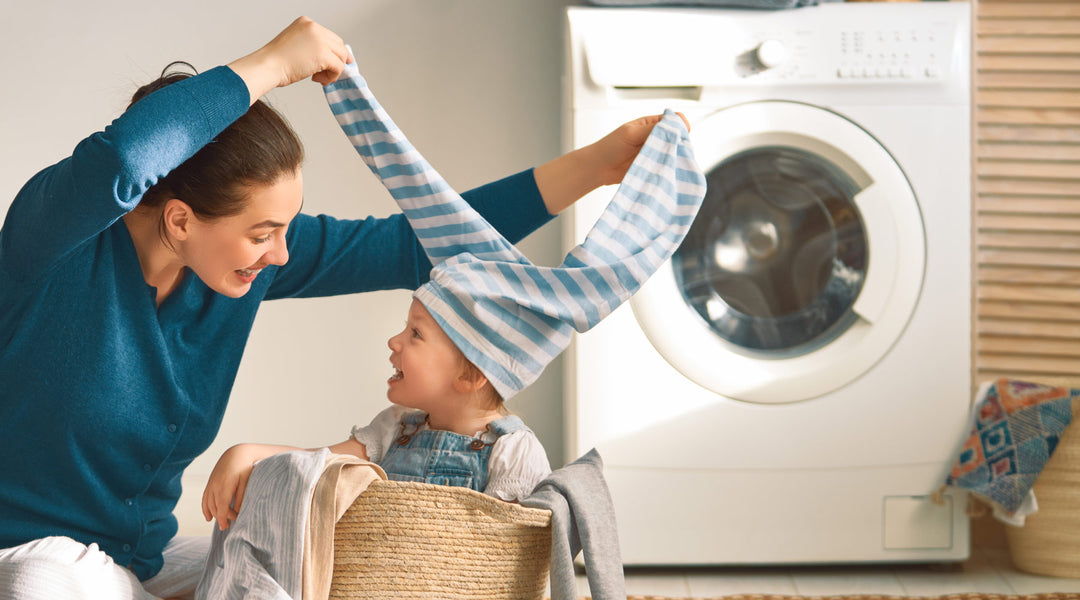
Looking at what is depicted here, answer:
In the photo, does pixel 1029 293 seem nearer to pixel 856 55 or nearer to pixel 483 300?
pixel 856 55

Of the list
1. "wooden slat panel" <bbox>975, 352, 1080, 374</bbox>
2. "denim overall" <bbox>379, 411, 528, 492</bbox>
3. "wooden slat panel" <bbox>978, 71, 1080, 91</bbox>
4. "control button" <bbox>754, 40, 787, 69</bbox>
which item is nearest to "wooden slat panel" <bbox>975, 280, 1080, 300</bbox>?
"wooden slat panel" <bbox>975, 352, 1080, 374</bbox>

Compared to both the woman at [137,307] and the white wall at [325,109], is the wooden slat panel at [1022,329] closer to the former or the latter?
the white wall at [325,109]

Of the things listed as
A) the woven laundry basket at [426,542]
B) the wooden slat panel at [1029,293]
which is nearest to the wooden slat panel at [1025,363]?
the wooden slat panel at [1029,293]

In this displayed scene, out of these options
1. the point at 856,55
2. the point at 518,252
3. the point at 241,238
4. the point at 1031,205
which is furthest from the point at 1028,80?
the point at 241,238

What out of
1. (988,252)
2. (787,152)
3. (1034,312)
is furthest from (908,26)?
(1034,312)

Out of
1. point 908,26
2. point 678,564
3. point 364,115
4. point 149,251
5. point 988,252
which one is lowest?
point 678,564

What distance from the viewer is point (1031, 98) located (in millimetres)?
1910

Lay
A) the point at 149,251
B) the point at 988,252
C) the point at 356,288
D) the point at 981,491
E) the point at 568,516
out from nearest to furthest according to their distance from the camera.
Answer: the point at 568,516 < the point at 149,251 < the point at 356,288 < the point at 981,491 < the point at 988,252

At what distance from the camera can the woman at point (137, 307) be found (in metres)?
0.88

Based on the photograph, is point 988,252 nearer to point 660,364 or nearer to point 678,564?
point 660,364

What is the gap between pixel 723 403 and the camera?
178 centimetres

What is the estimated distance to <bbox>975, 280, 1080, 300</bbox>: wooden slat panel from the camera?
1.92 metres

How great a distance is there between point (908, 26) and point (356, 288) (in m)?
1.14

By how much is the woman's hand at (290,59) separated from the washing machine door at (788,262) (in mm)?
880
